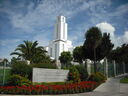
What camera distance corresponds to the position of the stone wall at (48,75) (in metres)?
13.3

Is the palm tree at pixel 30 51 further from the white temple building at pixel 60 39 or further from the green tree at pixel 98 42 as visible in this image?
the white temple building at pixel 60 39

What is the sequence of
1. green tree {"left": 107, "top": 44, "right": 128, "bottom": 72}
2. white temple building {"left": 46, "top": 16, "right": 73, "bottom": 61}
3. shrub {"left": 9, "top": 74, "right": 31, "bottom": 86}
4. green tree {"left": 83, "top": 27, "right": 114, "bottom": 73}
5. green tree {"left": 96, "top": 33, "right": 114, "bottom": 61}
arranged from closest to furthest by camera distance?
shrub {"left": 9, "top": 74, "right": 31, "bottom": 86}
green tree {"left": 83, "top": 27, "right": 114, "bottom": 73}
green tree {"left": 96, "top": 33, "right": 114, "bottom": 61}
green tree {"left": 107, "top": 44, "right": 128, "bottom": 72}
white temple building {"left": 46, "top": 16, "right": 73, "bottom": 61}

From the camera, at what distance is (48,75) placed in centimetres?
1447

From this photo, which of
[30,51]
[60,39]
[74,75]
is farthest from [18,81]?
[60,39]

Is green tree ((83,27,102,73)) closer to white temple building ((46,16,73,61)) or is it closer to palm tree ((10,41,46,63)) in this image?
palm tree ((10,41,46,63))

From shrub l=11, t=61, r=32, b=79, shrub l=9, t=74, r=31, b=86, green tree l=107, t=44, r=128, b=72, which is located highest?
green tree l=107, t=44, r=128, b=72

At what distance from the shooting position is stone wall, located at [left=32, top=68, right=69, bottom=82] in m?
13.3

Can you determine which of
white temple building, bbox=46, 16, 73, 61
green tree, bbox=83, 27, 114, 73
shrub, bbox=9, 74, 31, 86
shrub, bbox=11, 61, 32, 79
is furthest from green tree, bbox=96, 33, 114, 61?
white temple building, bbox=46, 16, 73, 61

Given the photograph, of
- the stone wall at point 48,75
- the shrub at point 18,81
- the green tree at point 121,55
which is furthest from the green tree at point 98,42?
the shrub at point 18,81

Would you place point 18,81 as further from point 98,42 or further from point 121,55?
point 121,55

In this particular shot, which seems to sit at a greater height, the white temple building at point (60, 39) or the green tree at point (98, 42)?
the white temple building at point (60, 39)

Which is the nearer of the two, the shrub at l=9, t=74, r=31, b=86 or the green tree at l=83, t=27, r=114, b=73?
the shrub at l=9, t=74, r=31, b=86

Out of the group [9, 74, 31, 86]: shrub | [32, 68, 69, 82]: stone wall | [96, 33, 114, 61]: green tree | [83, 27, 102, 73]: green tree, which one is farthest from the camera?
[96, 33, 114, 61]: green tree

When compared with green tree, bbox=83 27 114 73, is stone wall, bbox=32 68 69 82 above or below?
below
